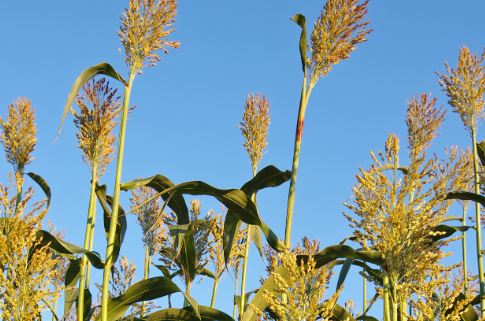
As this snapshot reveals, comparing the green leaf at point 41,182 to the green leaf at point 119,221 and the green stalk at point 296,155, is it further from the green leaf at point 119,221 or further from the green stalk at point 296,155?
the green stalk at point 296,155

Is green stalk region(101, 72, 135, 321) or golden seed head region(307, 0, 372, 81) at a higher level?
golden seed head region(307, 0, 372, 81)

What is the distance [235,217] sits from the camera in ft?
17.0

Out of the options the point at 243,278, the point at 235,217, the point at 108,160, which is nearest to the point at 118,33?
the point at 108,160

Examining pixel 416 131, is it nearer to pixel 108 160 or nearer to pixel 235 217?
pixel 235 217

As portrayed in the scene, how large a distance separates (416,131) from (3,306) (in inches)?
169

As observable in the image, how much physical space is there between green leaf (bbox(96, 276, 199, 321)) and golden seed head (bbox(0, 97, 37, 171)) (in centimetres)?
188

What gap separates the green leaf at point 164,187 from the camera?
4587 mm

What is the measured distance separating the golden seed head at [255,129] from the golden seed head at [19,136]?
6.80 ft

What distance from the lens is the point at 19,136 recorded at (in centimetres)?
611

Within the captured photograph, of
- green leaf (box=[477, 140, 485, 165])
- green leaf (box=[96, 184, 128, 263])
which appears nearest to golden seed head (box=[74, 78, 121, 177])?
green leaf (box=[96, 184, 128, 263])

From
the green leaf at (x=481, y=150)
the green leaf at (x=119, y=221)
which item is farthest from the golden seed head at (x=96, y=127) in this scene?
the green leaf at (x=481, y=150)

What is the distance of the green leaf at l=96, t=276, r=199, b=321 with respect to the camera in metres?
4.77

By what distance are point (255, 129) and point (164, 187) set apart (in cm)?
166

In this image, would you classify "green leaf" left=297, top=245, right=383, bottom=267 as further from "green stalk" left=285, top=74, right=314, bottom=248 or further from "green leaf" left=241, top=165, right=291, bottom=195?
"green leaf" left=241, top=165, right=291, bottom=195
